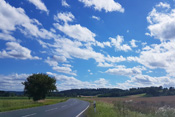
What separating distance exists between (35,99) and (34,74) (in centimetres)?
510

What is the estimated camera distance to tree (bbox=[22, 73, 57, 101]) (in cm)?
4003

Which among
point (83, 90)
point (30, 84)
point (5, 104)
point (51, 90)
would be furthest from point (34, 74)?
point (83, 90)

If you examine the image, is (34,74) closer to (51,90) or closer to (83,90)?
(51,90)

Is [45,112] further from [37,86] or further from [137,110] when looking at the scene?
[37,86]

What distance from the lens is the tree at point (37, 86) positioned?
4003cm

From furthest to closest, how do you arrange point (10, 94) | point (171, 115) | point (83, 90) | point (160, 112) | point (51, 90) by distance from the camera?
1. point (83, 90)
2. point (10, 94)
3. point (51, 90)
4. point (160, 112)
5. point (171, 115)

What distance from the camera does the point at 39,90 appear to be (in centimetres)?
4047

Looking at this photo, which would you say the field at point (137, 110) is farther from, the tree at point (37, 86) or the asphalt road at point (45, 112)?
the tree at point (37, 86)

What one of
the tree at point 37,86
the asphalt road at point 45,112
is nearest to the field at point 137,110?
the asphalt road at point 45,112

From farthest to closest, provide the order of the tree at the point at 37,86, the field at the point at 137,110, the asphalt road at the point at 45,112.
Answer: the tree at the point at 37,86
the asphalt road at the point at 45,112
the field at the point at 137,110

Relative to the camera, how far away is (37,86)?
40.1m

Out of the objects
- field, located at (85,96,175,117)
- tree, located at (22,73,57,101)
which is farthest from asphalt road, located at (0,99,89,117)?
tree, located at (22,73,57,101)

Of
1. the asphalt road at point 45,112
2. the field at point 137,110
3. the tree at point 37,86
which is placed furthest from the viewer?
the tree at point 37,86

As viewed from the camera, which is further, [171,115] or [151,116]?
[151,116]
